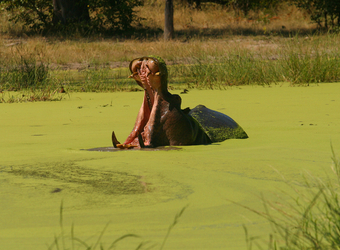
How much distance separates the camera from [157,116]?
3178 millimetres

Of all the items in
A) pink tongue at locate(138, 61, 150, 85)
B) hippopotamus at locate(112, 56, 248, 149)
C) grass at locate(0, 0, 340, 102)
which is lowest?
grass at locate(0, 0, 340, 102)

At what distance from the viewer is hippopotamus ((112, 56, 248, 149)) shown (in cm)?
304

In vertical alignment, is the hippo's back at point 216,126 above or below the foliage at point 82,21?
below

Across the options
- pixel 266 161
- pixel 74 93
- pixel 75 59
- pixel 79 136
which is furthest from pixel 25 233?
pixel 75 59

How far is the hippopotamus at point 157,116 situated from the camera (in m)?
3.04

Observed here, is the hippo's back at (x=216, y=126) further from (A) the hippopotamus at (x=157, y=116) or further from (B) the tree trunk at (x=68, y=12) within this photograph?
(B) the tree trunk at (x=68, y=12)

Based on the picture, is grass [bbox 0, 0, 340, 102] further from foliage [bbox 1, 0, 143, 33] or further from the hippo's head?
the hippo's head

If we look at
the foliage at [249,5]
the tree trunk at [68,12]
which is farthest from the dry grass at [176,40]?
the tree trunk at [68,12]

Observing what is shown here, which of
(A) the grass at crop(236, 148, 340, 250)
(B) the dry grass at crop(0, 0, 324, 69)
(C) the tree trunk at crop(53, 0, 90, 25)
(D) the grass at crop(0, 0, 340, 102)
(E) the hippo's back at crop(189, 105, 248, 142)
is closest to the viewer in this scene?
(A) the grass at crop(236, 148, 340, 250)

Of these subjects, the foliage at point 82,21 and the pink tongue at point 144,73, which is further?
the foliage at point 82,21

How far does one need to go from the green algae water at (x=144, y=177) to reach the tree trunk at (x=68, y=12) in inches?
561

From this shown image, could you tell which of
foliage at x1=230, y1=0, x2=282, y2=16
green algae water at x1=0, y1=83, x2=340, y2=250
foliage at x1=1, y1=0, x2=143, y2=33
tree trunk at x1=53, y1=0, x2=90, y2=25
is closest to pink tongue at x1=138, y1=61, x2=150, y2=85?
green algae water at x1=0, y1=83, x2=340, y2=250

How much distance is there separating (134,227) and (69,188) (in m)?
0.66

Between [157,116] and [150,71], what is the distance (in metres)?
0.31
